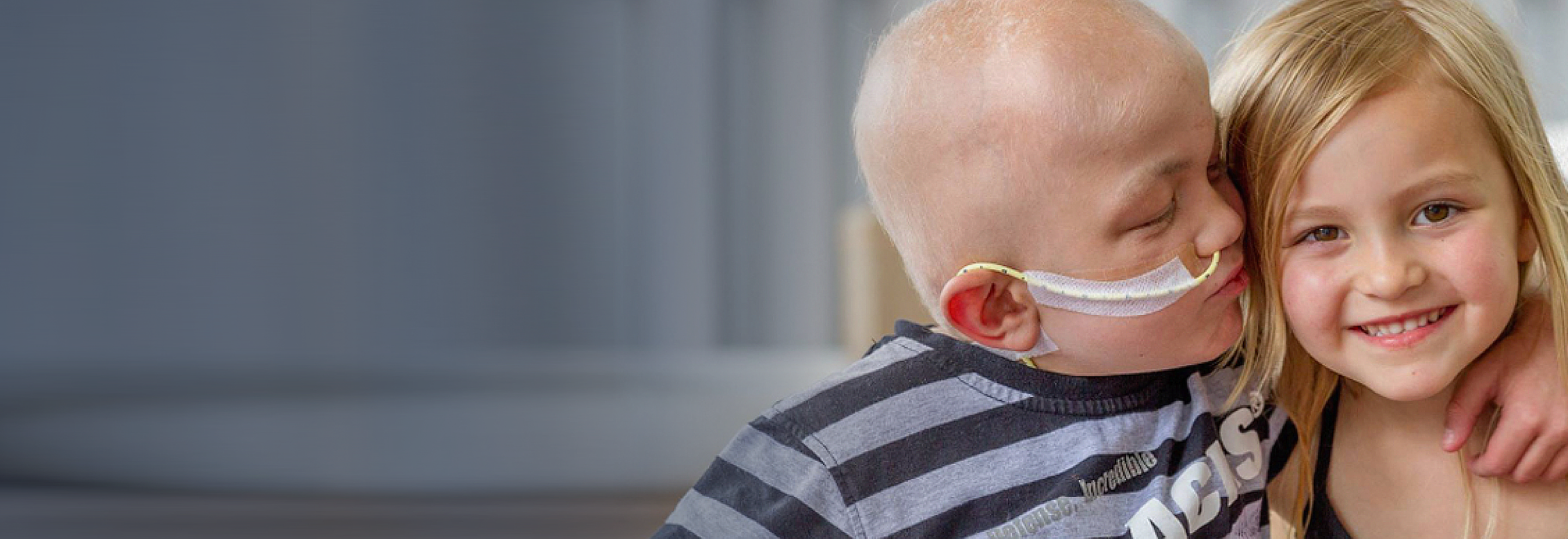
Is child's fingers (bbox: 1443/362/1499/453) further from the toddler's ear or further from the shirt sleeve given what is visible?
the shirt sleeve

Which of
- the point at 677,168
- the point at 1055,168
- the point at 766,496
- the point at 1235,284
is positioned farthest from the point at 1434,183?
the point at 677,168

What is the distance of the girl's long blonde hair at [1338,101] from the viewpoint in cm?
84

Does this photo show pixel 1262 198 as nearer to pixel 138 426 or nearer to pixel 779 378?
pixel 779 378

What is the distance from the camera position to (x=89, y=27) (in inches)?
103

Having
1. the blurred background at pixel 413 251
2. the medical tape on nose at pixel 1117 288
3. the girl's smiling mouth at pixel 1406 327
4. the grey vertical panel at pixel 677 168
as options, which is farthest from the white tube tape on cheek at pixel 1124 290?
the grey vertical panel at pixel 677 168

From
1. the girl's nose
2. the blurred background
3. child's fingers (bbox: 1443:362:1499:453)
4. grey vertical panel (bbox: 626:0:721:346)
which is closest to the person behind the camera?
the girl's nose

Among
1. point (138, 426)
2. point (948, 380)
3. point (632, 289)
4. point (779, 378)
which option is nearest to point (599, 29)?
point (632, 289)

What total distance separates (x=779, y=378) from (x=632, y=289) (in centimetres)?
54

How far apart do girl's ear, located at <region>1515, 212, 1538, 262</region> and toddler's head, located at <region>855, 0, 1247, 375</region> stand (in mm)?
186

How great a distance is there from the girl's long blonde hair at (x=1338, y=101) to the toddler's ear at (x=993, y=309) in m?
0.17

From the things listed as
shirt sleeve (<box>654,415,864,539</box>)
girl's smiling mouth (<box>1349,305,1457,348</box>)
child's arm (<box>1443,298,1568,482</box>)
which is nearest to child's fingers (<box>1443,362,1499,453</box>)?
child's arm (<box>1443,298,1568,482</box>)

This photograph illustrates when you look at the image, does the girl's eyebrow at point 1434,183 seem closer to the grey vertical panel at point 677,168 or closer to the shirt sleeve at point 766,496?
the shirt sleeve at point 766,496

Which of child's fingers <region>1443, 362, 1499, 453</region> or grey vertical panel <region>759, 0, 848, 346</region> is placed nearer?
child's fingers <region>1443, 362, 1499, 453</region>

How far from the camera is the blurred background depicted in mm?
2625
